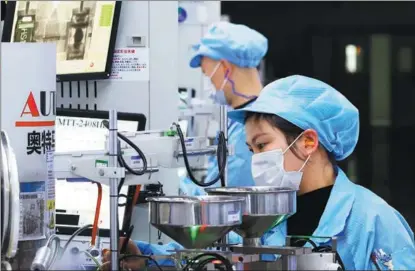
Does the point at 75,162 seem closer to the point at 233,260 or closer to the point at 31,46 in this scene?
the point at 31,46

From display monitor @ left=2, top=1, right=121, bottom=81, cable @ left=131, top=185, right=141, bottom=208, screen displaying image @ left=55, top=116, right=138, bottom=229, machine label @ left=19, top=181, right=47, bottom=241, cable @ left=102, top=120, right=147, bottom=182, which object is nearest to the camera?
machine label @ left=19, top=181, right=47, bottom=241

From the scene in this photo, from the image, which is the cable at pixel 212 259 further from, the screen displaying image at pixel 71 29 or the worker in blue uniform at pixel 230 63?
the worker in blue uniform at pixel 230 63

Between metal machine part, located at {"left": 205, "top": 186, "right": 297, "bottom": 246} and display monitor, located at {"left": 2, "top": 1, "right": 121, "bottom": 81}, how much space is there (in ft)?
3.34

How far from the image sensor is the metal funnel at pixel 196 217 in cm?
183

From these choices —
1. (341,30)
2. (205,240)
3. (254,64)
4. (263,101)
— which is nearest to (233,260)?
(205,240)

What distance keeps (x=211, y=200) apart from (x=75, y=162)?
46 centimetres

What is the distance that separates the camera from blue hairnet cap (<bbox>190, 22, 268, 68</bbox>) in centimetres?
442

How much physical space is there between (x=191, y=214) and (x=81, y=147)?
91cm

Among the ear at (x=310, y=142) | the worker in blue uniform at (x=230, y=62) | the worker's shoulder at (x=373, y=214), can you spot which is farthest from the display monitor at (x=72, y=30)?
the worker in blue uniform at (x=230, y=62)

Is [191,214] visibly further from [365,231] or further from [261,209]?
[365,231]

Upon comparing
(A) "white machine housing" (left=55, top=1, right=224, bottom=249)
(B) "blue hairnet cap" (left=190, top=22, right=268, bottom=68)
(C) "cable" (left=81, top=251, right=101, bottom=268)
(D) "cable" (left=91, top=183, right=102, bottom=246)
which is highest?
(B) "blue hairnet cap" (left=190, top=22, right=268, bottom=68)

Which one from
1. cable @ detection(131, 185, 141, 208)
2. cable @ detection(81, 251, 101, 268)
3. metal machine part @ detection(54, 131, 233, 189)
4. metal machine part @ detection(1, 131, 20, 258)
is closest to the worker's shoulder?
metal machine part @ detection(54, 131, 233, 189)

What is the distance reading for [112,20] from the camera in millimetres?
2850

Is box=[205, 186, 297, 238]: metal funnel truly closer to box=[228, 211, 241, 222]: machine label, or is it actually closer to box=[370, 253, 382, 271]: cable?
box=[228, 211, 241, 222]: machine label
